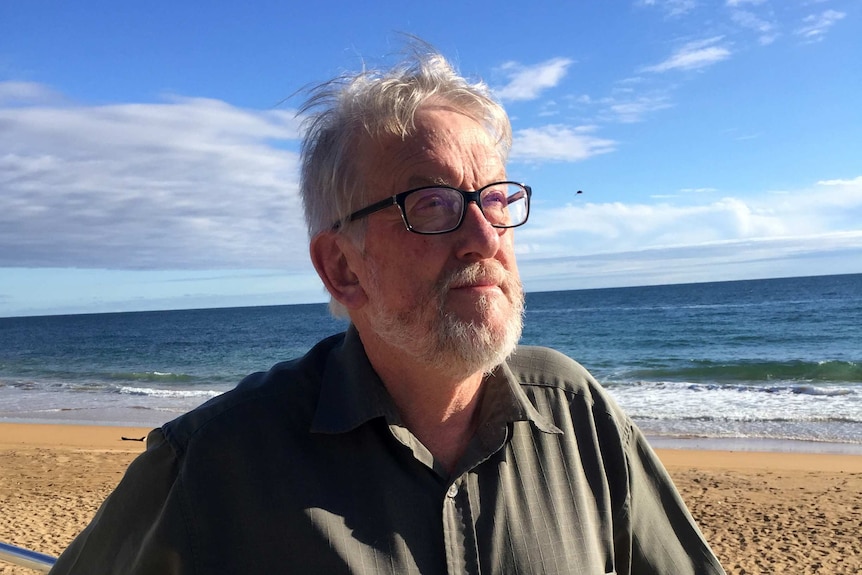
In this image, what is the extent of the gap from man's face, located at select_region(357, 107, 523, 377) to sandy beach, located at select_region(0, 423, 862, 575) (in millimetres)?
5216

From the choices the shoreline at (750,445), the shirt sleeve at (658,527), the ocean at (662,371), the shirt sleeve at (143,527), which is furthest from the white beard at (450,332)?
the shoreline at (750,445)

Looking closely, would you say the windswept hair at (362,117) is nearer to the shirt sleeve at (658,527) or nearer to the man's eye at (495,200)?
the man's eye at (495,200)

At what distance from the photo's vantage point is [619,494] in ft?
5.17

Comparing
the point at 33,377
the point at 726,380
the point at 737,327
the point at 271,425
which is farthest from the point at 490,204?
the point at 737,327

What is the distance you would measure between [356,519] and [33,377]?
30.3 meters

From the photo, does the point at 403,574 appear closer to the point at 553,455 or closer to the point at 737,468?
the point at 553,455

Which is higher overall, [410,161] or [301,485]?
[410,161]

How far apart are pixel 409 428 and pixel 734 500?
738 cm

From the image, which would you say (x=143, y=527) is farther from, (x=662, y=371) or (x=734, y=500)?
(x=662, y=371)

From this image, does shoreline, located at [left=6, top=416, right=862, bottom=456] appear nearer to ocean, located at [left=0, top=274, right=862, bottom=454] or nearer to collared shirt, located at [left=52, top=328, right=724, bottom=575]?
ocean, located at [left=0, top=274, right=862, bottom=454]

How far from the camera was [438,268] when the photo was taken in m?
1.51

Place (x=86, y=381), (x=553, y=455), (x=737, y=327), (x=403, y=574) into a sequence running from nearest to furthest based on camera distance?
(x=403, y=574) → (x=553, y=455) → (x=86, y=381) → (x=737, y=327)

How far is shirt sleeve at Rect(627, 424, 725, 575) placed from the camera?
62.2 inches

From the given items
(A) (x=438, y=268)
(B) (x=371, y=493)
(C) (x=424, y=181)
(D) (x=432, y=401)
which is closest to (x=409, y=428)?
(D) (x=432, y=401)
